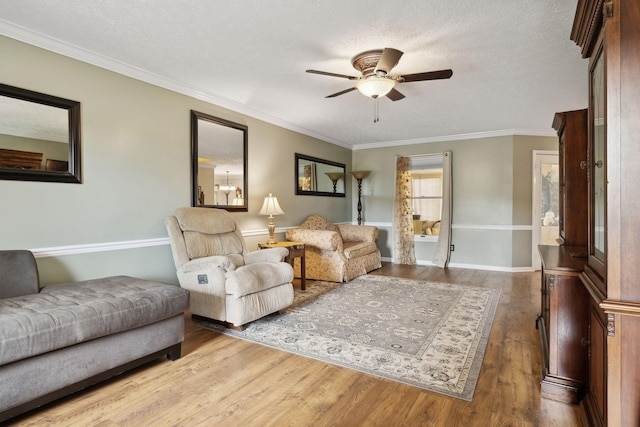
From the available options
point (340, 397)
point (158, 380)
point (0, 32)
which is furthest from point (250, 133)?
point (340, 397)

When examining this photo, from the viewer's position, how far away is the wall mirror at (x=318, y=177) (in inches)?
217

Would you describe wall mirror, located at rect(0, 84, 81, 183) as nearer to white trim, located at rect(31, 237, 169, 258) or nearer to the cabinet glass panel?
white trim, located at rect(31, 237, 169, 258)

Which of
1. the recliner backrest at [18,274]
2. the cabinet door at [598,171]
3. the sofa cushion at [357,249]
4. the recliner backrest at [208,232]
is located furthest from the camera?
the sofa cushion at [357,249]

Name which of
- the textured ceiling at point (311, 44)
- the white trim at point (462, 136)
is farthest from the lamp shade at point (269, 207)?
the white trim at point (462, 136)

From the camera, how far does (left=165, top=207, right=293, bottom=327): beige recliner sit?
288 centimetres

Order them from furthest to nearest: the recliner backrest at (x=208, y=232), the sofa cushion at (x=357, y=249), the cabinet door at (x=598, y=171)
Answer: the sofa cushion at (x=357, y=249) < the recliner backrest at (x=208, y=232) < the cabinet door at (x=598, y=171)

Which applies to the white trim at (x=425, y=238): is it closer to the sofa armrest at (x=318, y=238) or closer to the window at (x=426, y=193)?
the window at (x=426, y=193)

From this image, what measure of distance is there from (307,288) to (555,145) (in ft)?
15.7

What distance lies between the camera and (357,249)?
5156mm

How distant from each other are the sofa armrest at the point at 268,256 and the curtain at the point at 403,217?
3.51m

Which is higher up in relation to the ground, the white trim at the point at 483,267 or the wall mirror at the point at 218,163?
the wall mirror at the point at 218,163

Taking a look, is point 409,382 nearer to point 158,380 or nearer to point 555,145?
point 158,380

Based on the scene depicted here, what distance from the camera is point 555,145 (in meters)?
5.67

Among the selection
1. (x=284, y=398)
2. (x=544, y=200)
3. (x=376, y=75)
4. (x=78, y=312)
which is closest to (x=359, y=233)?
(x=544, y=200)
